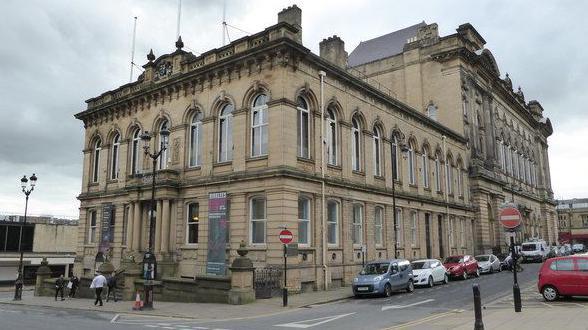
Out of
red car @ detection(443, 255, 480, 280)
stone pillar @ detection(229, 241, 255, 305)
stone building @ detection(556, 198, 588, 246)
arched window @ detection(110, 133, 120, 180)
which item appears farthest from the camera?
stone building @ detection(556, 198, 588, 246)

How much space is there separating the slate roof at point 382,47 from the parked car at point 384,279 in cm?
3657

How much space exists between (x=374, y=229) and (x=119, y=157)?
58.7 feet

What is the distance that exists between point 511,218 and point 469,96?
3843 cm

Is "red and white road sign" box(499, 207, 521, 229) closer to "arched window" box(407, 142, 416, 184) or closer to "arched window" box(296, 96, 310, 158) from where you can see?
"arched window" box(296, 96, 310, 158)

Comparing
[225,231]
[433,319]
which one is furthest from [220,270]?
[433,319]

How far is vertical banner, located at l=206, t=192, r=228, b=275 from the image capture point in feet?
84.2

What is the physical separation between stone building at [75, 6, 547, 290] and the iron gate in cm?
55

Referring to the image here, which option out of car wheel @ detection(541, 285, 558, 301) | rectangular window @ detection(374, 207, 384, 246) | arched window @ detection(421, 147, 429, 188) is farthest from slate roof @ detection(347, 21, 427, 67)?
car wheel @ detection(541, 285, 558, 301)

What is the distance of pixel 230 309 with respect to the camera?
62.2 ft

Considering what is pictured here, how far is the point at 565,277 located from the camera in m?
17.3

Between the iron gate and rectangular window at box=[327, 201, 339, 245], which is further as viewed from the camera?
rectangular window at box=[327, 201, 339, 245]

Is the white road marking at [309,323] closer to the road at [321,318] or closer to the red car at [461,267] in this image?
the road at [321,318]

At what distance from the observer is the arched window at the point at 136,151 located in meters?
33.3

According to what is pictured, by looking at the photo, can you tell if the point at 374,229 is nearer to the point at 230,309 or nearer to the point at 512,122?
the point at 230,309
